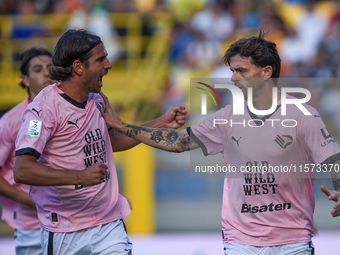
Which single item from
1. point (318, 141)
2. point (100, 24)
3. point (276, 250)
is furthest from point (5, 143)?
point (100, 24)

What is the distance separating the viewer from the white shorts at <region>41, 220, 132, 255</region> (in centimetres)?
324

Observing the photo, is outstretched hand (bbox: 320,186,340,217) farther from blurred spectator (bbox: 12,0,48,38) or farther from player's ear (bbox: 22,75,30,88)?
blurred spectator (bbox: 12,0,48,38)

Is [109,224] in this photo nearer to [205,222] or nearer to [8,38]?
[205,222]

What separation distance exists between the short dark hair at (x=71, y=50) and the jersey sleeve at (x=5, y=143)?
101 cm

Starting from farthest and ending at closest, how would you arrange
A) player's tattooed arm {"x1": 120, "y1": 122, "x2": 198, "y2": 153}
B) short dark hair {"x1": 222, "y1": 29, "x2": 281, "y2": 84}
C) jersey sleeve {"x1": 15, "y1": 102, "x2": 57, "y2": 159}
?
player's tattooed arm {"x1": 120, "y1": 122, "x2": 198, "y2": 153} < short dark hair {"x1": 222, "y1": 29, "x2": 281, "y2": 84} < jersey sleeve {"x1": 15, "y1": 102, "x2": 57, "y2": 159}

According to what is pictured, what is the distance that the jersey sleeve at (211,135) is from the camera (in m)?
3.47

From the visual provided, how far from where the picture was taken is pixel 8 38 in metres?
10.2

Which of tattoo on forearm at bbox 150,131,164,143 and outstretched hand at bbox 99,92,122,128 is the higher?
outstretched hand at bbox 99,92,122,128

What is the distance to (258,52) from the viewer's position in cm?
342

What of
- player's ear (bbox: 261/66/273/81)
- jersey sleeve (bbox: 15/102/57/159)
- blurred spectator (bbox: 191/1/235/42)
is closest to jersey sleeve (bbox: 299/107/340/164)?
player's ear (bbox: 261/66/273/81)

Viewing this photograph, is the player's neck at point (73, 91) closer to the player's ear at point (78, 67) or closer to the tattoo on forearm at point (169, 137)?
the player's ear at point (78, 67)

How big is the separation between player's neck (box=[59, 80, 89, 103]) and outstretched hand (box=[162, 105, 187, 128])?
79cm

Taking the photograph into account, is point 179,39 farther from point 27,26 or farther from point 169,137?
point 169,137

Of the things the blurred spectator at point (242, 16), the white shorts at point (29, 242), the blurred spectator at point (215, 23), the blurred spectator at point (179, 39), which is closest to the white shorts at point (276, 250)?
the white shorts at point (29, 242)
